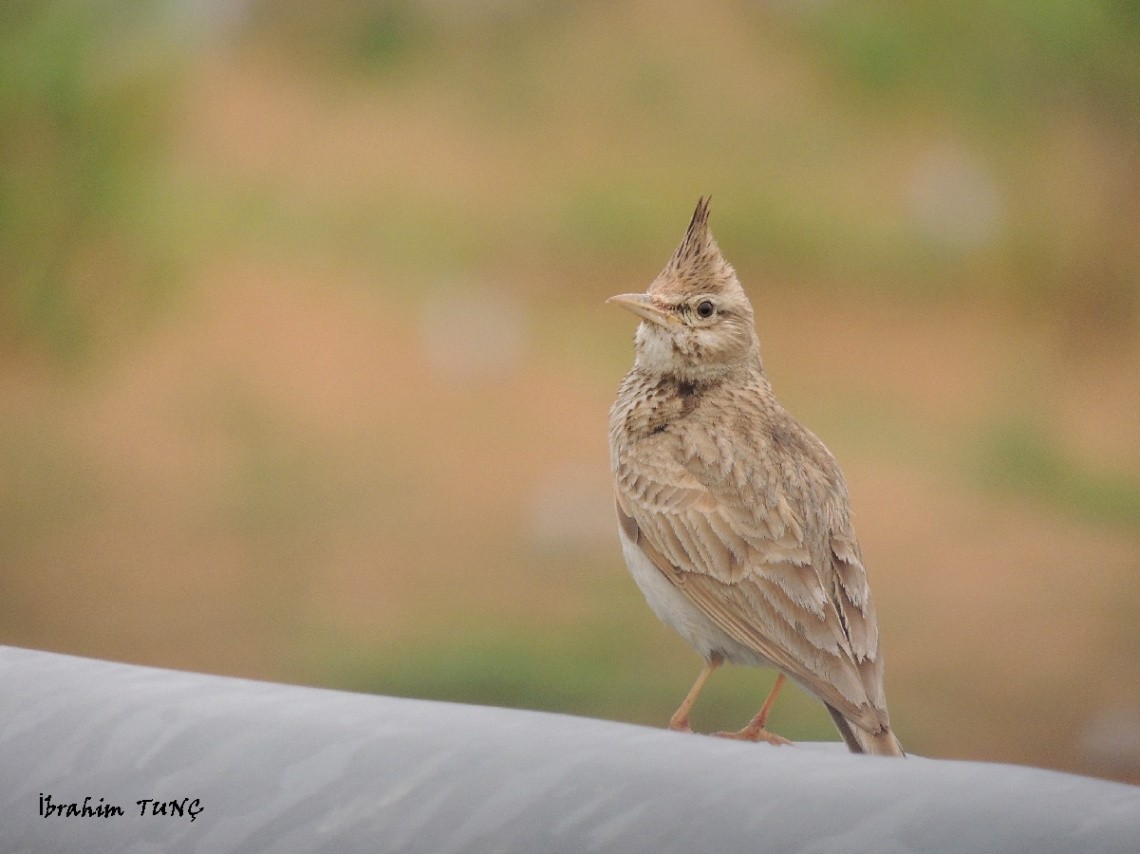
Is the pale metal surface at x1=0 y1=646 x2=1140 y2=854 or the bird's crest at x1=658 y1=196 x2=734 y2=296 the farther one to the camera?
the bird's crest at x1=658 y1=196 x2=734 y2=296

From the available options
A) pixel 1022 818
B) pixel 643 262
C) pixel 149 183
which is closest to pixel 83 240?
pixel 149 183

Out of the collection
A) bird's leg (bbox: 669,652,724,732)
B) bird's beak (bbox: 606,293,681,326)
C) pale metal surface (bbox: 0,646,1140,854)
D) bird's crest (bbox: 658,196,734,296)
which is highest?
bird's crest (bbox: 658,196,734,296)

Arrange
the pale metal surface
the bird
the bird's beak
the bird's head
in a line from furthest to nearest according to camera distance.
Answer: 1. the bird's head
2. the bird's beak
3. the bird
4. the pale metal surface

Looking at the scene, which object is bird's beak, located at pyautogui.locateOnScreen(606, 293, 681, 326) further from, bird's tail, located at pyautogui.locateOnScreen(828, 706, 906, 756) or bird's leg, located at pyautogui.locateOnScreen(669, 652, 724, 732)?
bird's tail, located at pyautogui.locateOnScreen(828, 706, 906, 756)

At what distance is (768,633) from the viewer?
201 centimetres

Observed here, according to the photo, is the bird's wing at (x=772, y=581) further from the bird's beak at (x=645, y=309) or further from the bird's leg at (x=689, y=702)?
the bird's beak at (x=645, y=309)

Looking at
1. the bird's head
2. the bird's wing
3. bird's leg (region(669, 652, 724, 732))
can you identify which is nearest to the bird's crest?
the bird's head

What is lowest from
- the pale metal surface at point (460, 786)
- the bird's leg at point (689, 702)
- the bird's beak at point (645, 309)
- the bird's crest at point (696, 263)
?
the bird's leg at point (689, 702)

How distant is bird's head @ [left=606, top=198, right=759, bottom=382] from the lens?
237cm

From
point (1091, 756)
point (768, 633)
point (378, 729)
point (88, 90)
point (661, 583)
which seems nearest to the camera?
point (378, 729)

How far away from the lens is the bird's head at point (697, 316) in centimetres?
237

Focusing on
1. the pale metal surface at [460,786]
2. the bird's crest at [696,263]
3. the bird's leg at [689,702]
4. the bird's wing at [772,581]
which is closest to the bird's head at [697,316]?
the bird's crest at [696,263]

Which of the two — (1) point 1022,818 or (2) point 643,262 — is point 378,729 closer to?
(1) point 1022,818

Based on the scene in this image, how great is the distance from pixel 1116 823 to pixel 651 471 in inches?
51.0
